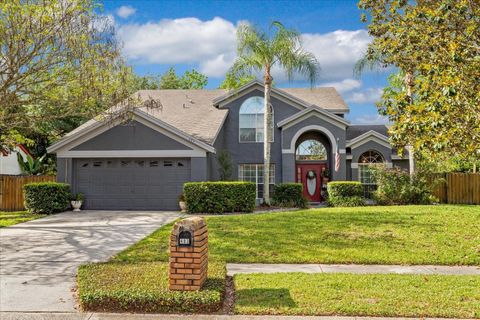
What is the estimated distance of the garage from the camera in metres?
19.1

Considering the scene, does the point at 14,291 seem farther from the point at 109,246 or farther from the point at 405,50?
the point at 405,50

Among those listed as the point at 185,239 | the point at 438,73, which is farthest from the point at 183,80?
the point at 185,239

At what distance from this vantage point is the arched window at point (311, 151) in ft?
76.5

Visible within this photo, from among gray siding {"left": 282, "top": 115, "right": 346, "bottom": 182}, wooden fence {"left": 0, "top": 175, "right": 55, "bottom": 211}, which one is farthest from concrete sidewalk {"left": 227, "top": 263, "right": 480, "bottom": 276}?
wooden fence {"left": 0, "top": 175, "right": 55, "bottom": 211}

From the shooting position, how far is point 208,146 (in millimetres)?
18688

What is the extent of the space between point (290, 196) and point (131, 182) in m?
7.21

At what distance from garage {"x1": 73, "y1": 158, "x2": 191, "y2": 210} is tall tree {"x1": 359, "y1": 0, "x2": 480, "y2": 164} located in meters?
10.5

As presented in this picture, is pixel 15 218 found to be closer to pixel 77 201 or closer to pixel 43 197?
pixel 43 197

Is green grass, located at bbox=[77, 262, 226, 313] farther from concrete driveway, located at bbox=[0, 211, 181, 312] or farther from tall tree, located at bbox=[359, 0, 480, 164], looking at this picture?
tall tree, located at bbox=[359, 0, 480, 164]

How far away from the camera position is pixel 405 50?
1085 cm

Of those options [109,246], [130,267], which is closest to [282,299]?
[130,267]

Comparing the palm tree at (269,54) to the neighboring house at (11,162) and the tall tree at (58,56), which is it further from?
the neighboring house at (11,162)

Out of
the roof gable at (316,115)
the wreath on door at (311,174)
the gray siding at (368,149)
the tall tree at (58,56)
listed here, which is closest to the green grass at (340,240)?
the tall tree at (58,56)

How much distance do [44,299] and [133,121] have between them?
13.1 meters
